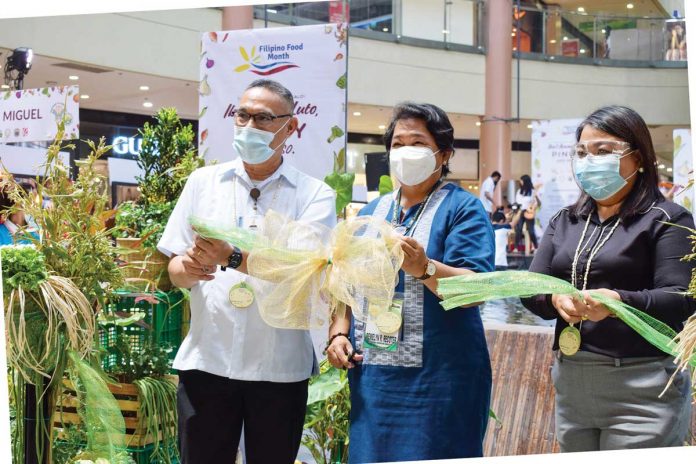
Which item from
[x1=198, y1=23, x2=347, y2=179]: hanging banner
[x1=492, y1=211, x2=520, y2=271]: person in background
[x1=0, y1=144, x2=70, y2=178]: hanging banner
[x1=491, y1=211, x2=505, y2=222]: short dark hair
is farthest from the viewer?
[x1=491, y1=211, x2=505, y2=222]: short dark hair

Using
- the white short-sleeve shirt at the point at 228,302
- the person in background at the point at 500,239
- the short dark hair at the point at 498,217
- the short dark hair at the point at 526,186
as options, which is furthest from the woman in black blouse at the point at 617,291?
the short dark hair at the point at 526,186

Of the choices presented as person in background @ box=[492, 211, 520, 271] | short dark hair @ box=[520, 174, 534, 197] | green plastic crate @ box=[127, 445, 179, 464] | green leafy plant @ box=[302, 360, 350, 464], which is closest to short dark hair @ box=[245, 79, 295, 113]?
green leafy plant @ box=[302, 360, 350, 464]

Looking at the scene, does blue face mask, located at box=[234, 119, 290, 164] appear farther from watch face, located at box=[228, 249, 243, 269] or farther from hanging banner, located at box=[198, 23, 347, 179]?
hanging banner, located at box=[198, 23, 347, 179]

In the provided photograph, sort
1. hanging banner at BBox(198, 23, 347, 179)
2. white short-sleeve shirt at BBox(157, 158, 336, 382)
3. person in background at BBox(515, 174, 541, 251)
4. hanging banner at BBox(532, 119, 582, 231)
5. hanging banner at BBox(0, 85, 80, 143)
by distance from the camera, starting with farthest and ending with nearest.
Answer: person in background at BBox(515, 174, 541, 251) → hanging banner at BBox(532, 119, 582, 231) → hanging banner at BBox(0, 85, 80, 143) → hanging banner at BBox(198, 23, 347, 179) → white short-sleeve shirt at BBox(157, 158, 336, 382)

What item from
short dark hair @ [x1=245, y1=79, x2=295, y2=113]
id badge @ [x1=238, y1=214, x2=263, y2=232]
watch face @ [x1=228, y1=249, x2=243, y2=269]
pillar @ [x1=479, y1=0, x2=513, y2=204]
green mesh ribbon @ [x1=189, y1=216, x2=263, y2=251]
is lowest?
watch face @ [x1=228, y1=249, x2=243, y2=269]

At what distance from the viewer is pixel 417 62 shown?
14.8 metres

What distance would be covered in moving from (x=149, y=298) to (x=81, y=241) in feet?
2.33

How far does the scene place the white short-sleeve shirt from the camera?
219cm

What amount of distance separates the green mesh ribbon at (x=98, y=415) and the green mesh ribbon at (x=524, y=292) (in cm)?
101

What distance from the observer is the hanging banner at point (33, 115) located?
5680 millimetres

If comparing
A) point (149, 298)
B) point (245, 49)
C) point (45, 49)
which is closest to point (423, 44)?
point (45, 49)

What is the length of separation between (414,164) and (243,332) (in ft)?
2.24

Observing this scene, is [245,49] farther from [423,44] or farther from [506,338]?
[423,44]

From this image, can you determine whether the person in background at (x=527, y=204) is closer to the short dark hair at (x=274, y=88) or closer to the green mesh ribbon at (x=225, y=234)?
the short dark hair at (x=274, y=88)
